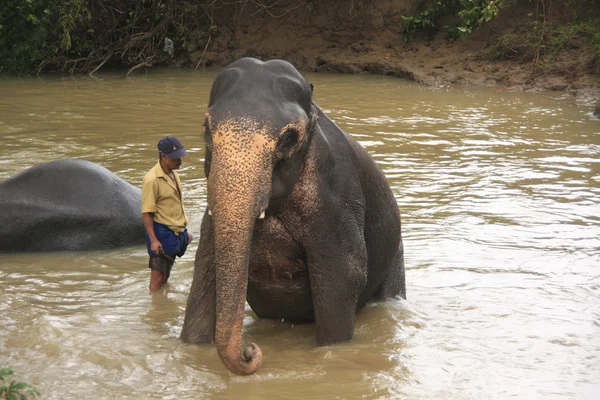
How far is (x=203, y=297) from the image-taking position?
4.64m

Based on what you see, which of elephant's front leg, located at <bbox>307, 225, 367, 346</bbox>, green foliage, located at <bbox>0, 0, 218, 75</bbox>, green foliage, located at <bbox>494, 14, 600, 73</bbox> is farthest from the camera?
green foliage, located at <bbox>0, 0, 218, 75</bbox>

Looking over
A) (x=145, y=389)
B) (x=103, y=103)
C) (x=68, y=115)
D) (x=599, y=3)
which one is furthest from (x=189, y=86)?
(x=145, y=389)

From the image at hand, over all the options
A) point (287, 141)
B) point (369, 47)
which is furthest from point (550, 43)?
point (287, 141)

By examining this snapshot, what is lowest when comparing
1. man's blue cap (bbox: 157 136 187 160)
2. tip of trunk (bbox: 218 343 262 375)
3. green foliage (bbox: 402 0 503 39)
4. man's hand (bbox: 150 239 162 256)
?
man's hand (bbox: 150 239 162 256)

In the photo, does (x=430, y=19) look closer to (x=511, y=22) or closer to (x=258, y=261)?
(x=511, y=22)

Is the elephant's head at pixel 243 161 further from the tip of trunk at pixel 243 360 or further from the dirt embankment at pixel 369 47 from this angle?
the dirt embankment at pixel 369 47

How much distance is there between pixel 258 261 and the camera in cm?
465

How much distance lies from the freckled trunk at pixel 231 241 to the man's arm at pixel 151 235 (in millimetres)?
2233

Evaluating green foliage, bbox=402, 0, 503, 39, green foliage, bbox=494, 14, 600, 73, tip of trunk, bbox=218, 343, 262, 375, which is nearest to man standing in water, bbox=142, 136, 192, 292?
tip of trunk, bbox=218, 343, 262, 375

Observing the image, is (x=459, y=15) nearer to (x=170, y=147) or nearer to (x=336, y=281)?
(x=170, y=147)

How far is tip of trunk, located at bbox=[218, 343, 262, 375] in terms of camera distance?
3.79 meters

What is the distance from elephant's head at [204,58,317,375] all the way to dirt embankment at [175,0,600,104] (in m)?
11.6

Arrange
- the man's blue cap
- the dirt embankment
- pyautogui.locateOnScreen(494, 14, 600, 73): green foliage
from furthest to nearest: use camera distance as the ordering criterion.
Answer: the dirt embankment < pyautogui.locateOnScreen(494, 14, 600, 73): green foliage < the man's blue cap

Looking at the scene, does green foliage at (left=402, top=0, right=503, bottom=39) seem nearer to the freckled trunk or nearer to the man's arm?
the man's arm
